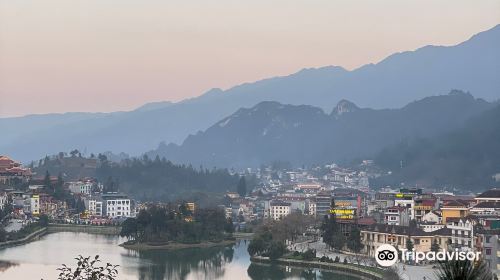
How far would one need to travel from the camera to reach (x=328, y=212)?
2848 cm

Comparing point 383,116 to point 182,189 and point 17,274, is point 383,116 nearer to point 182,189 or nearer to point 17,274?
point 182,189

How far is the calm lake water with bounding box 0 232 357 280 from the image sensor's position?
1916cm

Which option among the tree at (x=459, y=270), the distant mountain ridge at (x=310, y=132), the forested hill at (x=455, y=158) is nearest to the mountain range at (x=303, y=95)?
the distant mountain ridge at (x=310, y=132)

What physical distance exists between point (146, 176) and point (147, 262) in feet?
108

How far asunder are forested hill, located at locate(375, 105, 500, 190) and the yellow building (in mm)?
24099

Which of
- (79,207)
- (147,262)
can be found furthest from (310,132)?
(147,262)

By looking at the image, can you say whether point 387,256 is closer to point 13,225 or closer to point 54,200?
point 13,225

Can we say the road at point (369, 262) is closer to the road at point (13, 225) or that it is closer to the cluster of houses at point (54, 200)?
the road at point (13, 225)

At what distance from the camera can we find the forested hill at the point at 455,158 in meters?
52.7

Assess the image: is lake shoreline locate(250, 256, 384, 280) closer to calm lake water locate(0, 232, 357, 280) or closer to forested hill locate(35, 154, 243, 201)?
calm lake water locate(0, 232, 357, 280)

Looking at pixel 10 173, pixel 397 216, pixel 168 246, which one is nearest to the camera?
pixel 397 216

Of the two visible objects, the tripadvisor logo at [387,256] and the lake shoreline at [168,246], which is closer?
the tripadvisor logo at [387,256]

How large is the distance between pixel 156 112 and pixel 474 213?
12948cm

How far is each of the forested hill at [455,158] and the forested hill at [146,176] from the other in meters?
10.9
